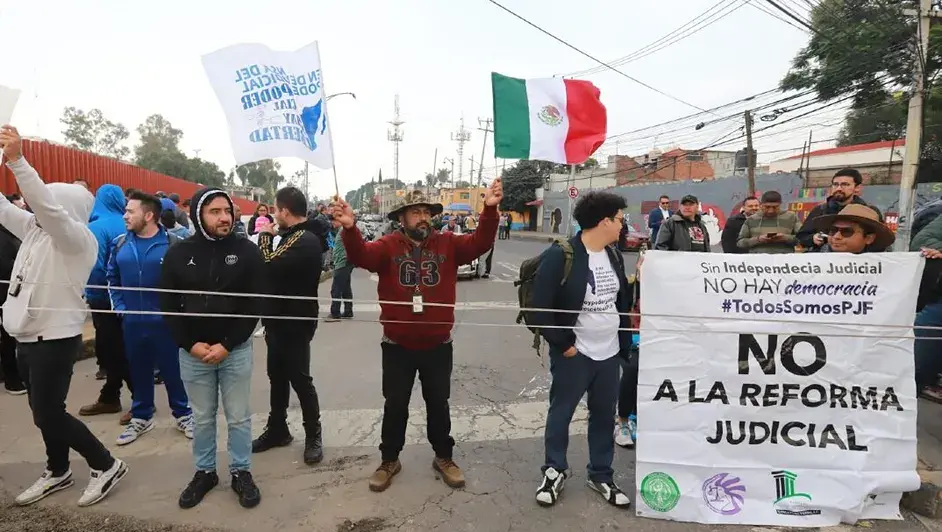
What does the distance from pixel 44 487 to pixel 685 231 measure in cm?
519

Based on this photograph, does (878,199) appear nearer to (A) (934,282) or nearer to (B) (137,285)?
(A) (934,282)

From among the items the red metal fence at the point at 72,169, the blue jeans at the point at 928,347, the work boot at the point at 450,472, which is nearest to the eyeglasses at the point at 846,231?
the blue jeans at the point at 928,347

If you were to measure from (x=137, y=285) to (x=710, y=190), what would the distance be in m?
28.9

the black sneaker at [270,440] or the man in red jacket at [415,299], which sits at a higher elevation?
the man in red jacket at [415,299]

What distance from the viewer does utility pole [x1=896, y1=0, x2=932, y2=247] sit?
10.9 meters

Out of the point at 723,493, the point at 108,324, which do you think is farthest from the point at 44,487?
the point at 723,493

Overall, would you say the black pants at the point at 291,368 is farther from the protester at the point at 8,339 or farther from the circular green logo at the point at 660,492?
the protester at the point at 8,339

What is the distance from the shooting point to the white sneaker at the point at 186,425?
150 inches

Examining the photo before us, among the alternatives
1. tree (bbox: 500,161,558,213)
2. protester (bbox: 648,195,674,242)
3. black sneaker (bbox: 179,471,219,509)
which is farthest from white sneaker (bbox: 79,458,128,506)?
tree (bbox: 500,161,558,213)

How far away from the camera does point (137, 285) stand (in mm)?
3785

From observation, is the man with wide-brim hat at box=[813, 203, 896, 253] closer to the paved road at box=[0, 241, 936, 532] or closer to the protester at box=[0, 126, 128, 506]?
the paved road at box=[0, 241, 936, 532]

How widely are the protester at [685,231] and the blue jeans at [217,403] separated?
12.4 ft

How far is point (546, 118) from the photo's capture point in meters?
3.54

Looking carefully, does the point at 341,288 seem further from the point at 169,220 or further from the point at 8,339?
the point at 8,339
